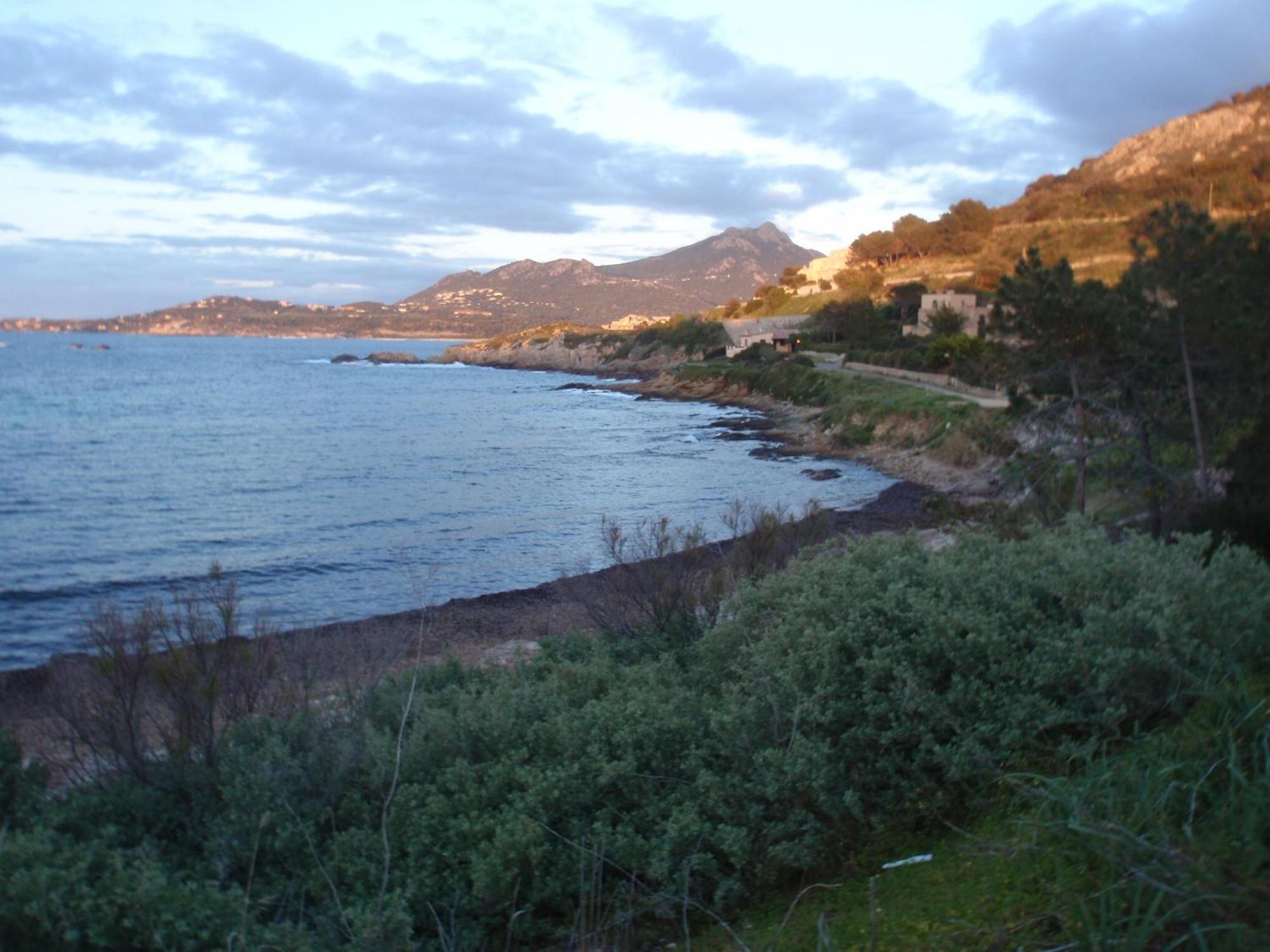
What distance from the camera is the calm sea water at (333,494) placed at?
19.4m

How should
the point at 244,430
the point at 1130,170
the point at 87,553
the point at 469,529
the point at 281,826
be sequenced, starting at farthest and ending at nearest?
1. the point at 1130,170
2. the point at 244,430
3. the point at 469,529
4. the point at 87,553
5. the point at 281,826

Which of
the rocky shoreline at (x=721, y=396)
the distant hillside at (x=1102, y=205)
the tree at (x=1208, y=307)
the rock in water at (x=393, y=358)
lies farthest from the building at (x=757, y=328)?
the tree at (x=1208, y=307)

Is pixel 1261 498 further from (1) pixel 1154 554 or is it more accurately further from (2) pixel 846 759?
(2) pixel 846 759

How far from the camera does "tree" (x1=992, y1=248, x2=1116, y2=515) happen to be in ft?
54.5

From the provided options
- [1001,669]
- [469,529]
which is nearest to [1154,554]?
[1001,669]

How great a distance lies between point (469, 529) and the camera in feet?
83.9

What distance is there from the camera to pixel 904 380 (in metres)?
49.5

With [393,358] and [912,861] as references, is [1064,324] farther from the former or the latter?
[393,358]

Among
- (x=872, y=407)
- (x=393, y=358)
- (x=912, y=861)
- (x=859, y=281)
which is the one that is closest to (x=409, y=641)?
(x=912, y=861)

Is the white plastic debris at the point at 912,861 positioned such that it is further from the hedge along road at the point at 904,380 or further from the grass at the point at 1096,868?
the hedge along road at the point at 904,380

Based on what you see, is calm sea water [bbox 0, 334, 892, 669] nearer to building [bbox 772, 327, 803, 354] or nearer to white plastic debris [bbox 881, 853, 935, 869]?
white plastic debris [bbox 881, 853, 935, 869]

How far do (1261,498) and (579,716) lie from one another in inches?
321

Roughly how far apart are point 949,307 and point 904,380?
45.2 ft

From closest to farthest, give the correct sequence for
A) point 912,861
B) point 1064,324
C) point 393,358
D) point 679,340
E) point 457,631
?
point 912,861, point 457,631, point 1064,324, point 679,340, point 393,358
